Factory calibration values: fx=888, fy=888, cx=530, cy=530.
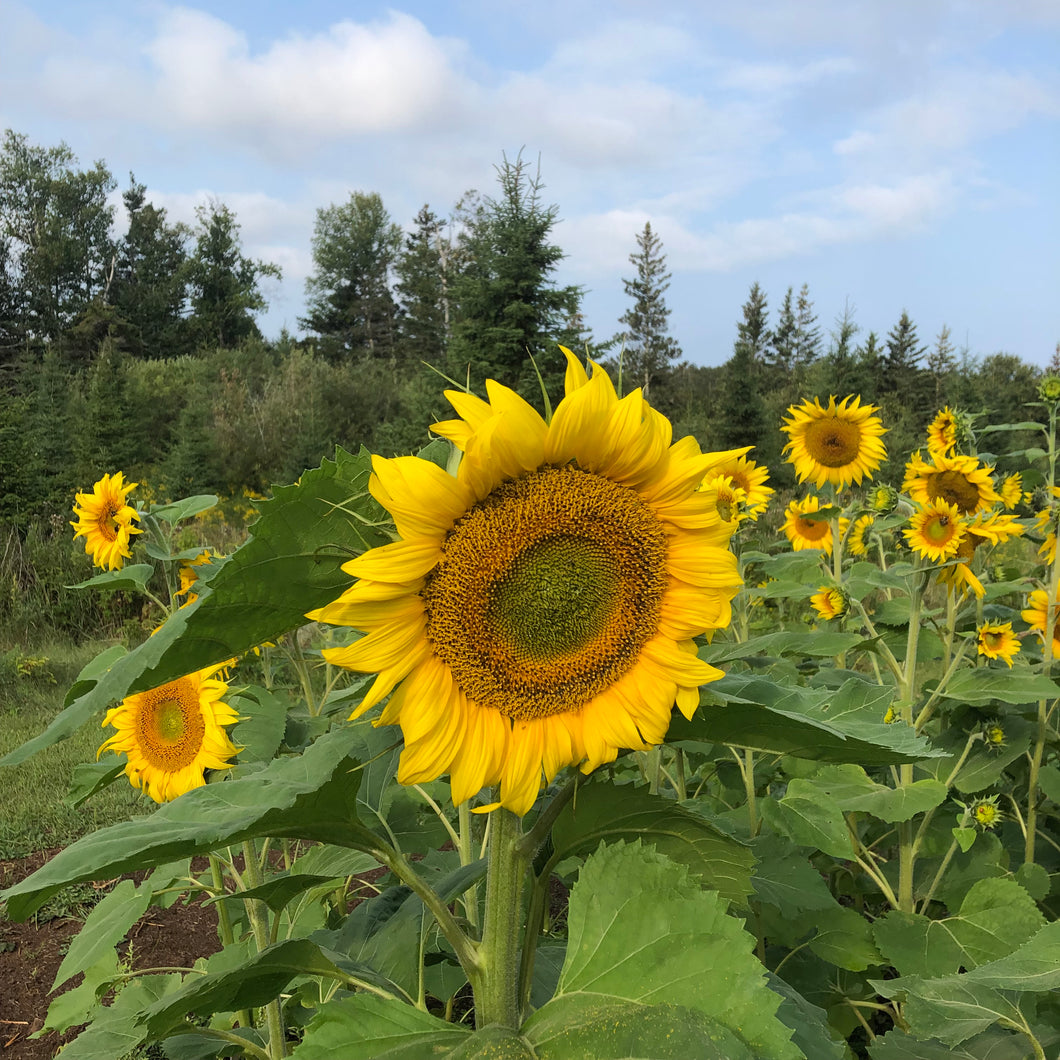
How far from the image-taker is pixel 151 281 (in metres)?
38.2

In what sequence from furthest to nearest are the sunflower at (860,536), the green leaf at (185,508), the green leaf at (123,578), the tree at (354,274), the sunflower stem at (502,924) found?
the tree at (354,274), the sunflower at (860,536), the green leaf at (185,508), the green leaf at (123,578), the sunflower stem at (502,924)

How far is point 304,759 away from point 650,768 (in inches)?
53.4

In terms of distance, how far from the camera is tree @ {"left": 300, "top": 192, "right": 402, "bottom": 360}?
1638 inches

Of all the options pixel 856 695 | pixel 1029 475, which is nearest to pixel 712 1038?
pixel 856 695

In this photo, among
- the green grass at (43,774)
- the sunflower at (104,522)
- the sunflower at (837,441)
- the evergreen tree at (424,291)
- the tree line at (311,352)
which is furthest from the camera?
the evergreen tree at (424,291)

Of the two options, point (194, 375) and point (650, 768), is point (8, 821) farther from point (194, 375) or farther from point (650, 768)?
point (194, 375)

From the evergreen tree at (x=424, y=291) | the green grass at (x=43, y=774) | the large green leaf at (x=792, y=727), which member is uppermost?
the evergreen tree at (x=424, y=291)

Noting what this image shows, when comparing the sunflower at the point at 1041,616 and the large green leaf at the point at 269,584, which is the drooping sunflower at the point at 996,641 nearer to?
the sunflower at the point at 1041,616

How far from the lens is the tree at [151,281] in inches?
1425

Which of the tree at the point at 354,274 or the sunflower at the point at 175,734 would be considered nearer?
the sunflower at the point at 175,734

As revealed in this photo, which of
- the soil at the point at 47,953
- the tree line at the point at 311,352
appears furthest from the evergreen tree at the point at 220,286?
the soil at the point at 47,953

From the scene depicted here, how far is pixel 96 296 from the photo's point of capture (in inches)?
1396

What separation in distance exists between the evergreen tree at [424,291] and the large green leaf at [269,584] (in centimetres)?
3222

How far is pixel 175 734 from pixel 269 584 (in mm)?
1456
